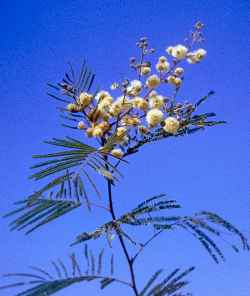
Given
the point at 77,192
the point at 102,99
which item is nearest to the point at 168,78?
the point at 102,99

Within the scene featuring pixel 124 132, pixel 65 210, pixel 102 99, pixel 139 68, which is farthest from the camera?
pixel 139 68

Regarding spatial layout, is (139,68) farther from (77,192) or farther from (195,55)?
(77,192)

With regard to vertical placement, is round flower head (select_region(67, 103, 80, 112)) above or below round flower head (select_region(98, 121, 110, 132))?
above

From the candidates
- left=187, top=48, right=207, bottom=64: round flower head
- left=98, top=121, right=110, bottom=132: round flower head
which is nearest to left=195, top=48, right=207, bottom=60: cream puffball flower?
left=187, top=48, right=207, bottom=64: round flower head

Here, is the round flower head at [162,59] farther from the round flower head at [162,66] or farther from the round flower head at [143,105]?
the round flower head at [143,105]

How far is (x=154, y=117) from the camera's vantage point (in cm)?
318

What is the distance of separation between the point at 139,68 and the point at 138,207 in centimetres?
96

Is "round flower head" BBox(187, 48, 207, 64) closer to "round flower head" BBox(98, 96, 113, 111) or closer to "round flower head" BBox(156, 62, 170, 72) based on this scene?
"round flower head" BBox(156, 62, 170, 72)

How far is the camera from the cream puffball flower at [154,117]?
10.4 ft

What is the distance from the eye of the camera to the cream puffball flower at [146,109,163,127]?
317cm

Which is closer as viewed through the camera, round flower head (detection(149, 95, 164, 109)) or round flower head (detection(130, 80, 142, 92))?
round flower head (detection(149, 95, 164, 109))

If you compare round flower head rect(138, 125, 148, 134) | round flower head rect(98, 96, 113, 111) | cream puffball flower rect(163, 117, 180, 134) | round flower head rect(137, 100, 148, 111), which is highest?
round flower head rect(98, 96, 113, 111)

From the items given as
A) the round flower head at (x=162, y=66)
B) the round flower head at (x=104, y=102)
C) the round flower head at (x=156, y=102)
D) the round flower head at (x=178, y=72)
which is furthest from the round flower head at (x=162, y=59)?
the round flower head at (x=104, y=102)

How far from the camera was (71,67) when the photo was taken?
3.60 meters
